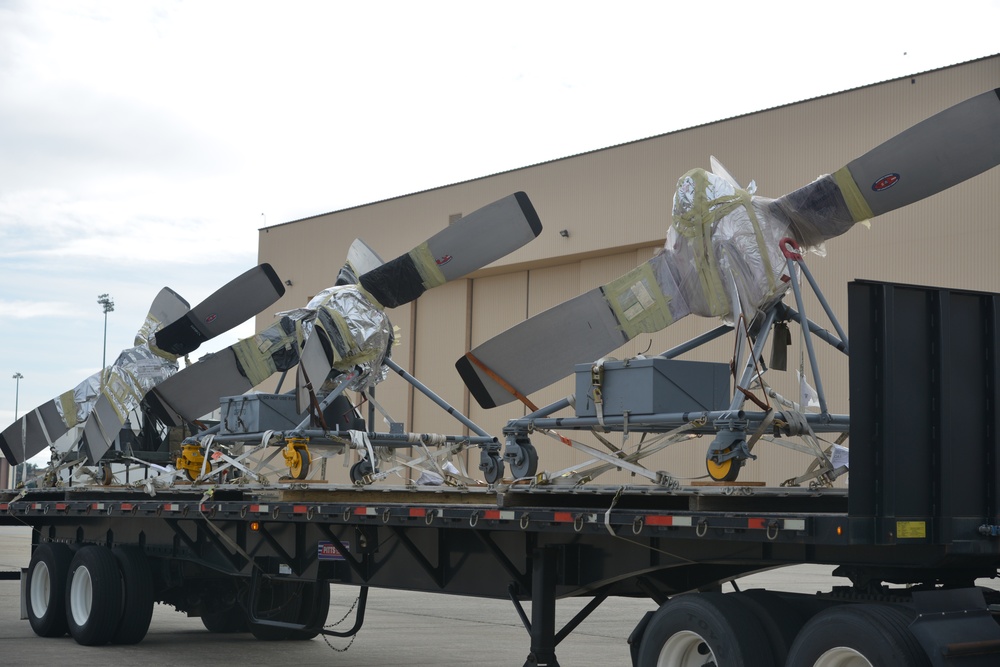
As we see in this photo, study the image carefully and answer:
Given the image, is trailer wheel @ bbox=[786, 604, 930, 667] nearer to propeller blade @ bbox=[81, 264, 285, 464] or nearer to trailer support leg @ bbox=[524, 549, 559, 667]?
trailer support leg @ bbox=[524, 549, 559, 667]

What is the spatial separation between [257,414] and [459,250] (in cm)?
344

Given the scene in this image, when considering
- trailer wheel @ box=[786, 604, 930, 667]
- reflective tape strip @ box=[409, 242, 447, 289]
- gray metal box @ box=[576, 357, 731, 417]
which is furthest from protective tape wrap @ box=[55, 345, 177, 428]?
trailer wheel @ box=[786, 604, 930, 667]

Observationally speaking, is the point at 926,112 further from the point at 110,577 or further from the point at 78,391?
the point at 110,577

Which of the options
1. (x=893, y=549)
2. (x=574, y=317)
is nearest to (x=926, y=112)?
(x=574, y=317)

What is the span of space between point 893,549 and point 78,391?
49.8 ft

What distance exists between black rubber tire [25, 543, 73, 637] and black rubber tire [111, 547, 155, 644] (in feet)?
3.08

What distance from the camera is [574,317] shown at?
11188 mm

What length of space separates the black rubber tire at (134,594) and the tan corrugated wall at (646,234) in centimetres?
1061

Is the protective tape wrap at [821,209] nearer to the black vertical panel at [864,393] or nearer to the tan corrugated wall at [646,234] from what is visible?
the black vertical panel at [864,393]

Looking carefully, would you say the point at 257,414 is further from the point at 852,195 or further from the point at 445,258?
the point at 852,195

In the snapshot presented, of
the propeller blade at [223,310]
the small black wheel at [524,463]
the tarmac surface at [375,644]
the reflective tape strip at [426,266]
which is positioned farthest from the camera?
the propeller blade at [223,310]

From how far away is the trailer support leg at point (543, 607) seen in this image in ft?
25.8

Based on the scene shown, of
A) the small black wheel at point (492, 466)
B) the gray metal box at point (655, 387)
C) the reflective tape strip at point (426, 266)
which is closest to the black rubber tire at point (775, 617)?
the gray metal box at point (655, 387)

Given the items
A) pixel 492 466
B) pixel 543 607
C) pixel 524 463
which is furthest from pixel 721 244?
pixel 492 466
